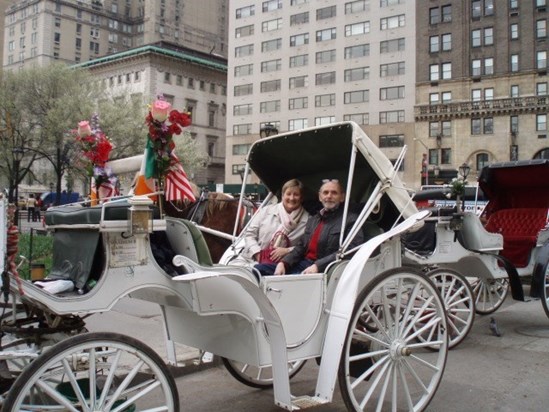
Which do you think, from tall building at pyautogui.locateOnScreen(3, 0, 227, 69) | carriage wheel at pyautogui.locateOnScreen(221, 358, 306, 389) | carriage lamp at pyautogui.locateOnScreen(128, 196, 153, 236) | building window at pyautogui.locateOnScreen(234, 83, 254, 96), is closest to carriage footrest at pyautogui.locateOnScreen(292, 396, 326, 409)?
carriage wheel at pyautogui.locateOnScreen(221, 358, 306, 389)

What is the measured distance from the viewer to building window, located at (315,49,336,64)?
68.3 metres

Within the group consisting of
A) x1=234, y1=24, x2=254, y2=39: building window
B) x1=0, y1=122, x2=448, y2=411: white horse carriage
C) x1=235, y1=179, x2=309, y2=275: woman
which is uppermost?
x1=234, y1=24, x2=254, y2=39: building window

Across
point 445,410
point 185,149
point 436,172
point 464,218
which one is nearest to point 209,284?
point 445,410

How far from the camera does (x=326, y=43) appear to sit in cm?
6888

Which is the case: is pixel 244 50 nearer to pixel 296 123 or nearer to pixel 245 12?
pixel 245 12

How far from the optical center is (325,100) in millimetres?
67812

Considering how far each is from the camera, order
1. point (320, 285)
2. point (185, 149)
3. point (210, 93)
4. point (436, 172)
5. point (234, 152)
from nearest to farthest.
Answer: point (320, 285), point (185, 149), point (436, 172), point (234, 152), point (210, 93)

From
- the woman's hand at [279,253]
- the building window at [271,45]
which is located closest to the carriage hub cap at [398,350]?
the woman's hand at [279,253]

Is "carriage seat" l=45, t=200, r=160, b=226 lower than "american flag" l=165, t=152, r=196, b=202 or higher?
lower

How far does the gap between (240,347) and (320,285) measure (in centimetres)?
78

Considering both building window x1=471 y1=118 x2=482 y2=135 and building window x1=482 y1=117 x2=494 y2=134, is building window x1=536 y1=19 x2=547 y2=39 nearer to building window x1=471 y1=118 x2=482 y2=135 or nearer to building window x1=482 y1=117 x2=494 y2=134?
building window x1=482 y1=117 x2=494 y2=134

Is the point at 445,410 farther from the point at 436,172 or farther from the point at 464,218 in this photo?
the point at 436,172

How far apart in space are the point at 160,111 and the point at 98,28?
12635 centimetres

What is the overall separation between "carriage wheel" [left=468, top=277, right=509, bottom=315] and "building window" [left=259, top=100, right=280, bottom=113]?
63.0 metres
